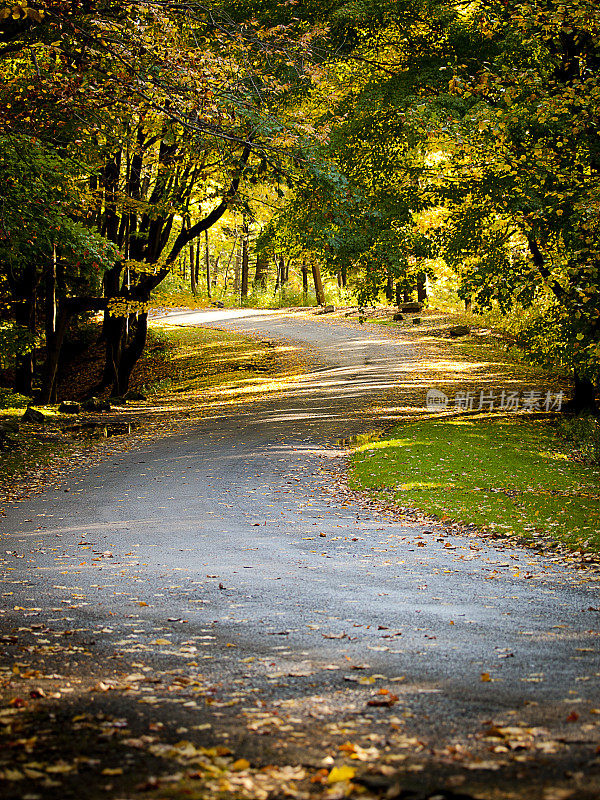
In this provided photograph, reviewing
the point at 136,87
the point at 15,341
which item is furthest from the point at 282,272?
the point at 136,87

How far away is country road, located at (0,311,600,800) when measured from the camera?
3510 millimetres

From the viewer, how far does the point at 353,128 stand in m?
15.9

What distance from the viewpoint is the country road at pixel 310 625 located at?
3.51 meters

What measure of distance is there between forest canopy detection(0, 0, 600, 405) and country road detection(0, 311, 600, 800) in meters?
4.32

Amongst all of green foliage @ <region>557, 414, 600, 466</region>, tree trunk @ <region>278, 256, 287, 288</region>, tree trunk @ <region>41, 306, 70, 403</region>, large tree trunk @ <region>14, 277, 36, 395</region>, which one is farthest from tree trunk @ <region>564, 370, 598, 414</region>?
tree trunk @ <region>278, 256, 287, 288</region>

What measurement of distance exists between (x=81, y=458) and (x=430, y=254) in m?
9.13

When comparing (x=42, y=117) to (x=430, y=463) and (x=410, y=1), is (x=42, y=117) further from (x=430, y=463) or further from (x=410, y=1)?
(x=430, y=463)

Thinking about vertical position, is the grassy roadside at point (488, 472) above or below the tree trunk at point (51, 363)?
below

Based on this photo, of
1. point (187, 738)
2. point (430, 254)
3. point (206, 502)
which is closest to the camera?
point (187, 738)

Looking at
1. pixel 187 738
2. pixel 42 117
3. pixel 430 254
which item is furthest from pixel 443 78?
pixel 187 738

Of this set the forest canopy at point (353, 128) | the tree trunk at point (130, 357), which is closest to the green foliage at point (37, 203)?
the forest canopy at point (353, 128)

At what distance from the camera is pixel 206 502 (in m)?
11.3

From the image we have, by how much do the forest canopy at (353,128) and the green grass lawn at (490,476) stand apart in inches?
87.6

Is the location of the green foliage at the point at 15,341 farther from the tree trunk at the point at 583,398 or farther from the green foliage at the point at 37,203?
the tree trunk at the point at 583,398
